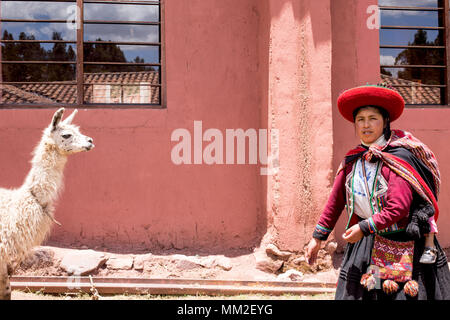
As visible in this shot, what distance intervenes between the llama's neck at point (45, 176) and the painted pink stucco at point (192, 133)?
173 centimetres

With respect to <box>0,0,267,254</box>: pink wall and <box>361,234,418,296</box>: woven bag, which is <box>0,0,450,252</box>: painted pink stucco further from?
<box>361,234,418,296</box>: woven bag

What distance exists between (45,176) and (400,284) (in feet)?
8.57

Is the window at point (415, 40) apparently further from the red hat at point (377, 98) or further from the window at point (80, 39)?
the window at point (80, 39)

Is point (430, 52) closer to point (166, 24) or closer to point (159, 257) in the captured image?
point (166, 24)

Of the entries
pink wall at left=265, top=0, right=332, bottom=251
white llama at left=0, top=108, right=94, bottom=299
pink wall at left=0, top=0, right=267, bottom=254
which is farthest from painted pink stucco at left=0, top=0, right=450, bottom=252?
white llama at left=0, top=108, right=94, bottom=299

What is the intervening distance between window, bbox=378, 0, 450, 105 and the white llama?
3635 mm

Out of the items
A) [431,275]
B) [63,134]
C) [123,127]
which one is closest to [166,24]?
[123,127]

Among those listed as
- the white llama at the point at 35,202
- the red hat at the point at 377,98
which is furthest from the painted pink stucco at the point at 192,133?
the red hat at the point at 377,98

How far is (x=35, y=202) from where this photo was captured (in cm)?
327

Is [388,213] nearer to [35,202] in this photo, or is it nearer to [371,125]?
[371,125]

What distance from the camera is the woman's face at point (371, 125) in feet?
7.47

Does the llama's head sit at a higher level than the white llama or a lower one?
higher

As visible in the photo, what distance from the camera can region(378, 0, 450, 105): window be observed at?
18.0 feet

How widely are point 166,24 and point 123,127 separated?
4.48 ft
